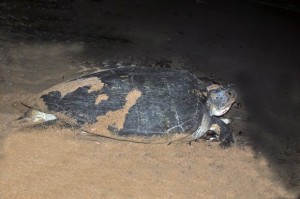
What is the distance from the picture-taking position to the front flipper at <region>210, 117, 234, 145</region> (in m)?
3.47

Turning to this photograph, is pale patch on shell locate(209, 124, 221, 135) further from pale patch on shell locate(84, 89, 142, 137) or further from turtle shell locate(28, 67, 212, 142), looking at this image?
pale patch on shell locate(84, 89, 142, 137)

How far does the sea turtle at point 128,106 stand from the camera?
3070 mm

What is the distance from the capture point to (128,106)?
3098 mm

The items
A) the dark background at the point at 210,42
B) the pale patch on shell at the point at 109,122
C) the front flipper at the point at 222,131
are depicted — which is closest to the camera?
the pale patch on shell at the point at 109,122

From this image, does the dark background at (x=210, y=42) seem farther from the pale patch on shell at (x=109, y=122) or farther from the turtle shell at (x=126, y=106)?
the pale patch on shell at (x=109, y=122)

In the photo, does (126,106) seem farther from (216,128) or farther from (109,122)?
(216,128)

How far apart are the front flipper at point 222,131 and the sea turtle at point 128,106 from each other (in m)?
0.23

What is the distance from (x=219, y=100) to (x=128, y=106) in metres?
1.15

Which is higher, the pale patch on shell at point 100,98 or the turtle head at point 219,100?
the pale patch on shell at point 100,98

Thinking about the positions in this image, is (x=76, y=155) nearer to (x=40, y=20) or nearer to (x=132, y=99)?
(x=132, y=99)

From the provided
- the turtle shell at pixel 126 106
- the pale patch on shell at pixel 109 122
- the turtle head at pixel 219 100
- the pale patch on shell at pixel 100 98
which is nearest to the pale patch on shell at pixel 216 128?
the turtle head at pixel 219 100

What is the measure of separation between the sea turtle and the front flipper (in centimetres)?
23

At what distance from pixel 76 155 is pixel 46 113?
525 mm

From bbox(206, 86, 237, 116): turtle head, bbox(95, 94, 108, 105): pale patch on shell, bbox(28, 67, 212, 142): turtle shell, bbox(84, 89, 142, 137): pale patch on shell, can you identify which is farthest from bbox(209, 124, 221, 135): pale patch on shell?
bbox(95, 94, 108, 105): pale patch on shell
